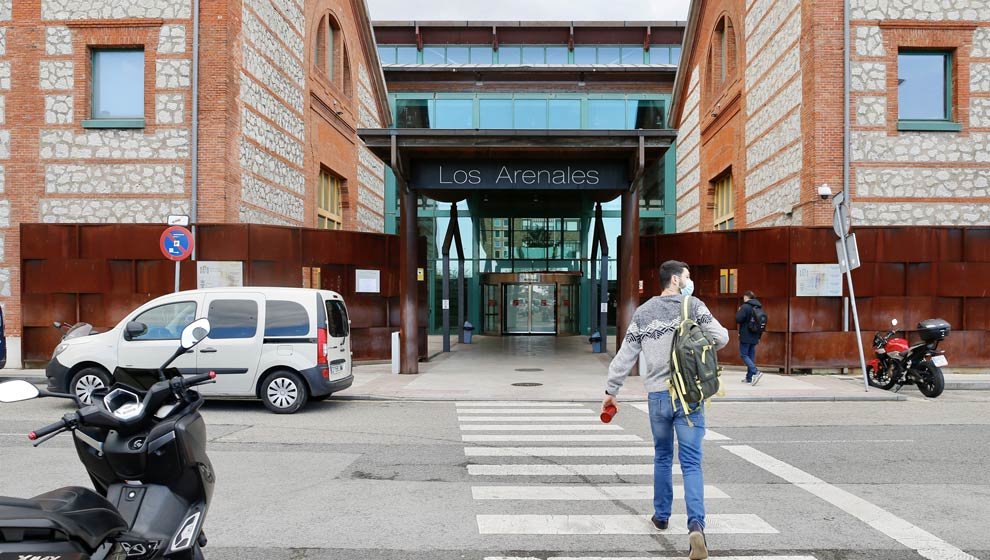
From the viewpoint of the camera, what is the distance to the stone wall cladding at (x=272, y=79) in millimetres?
17172

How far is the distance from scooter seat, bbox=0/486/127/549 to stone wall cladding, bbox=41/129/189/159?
14.9 m

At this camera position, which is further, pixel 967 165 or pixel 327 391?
pixel 967 165

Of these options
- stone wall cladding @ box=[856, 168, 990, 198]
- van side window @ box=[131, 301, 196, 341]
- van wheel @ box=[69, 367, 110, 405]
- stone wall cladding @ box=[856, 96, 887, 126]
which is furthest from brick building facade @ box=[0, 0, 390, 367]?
stone wall cladding @ box=[856, 168, 990, 198]

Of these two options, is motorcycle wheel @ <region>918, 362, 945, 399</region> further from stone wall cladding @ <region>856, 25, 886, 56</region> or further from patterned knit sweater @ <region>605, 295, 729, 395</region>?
patterned knit sweater @ <region>605, 295, 729, 395</region>

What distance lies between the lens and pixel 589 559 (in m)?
4.54

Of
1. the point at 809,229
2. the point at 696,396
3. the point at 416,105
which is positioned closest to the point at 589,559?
the point at 696,396

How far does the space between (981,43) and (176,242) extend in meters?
18.7

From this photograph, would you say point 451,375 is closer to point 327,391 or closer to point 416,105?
point 327,391

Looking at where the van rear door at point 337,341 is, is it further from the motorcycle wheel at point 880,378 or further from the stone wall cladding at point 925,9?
the stone wall cladding at point 925,9

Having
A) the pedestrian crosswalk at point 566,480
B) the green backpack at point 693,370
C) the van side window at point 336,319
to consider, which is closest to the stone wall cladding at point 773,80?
the pedestrian crosswalk at point 566,480

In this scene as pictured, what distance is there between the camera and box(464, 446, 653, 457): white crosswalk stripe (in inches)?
304

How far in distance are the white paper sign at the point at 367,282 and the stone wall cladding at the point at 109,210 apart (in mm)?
4302

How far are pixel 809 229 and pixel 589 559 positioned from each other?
13.5 m

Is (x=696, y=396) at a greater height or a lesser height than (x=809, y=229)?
lesser
